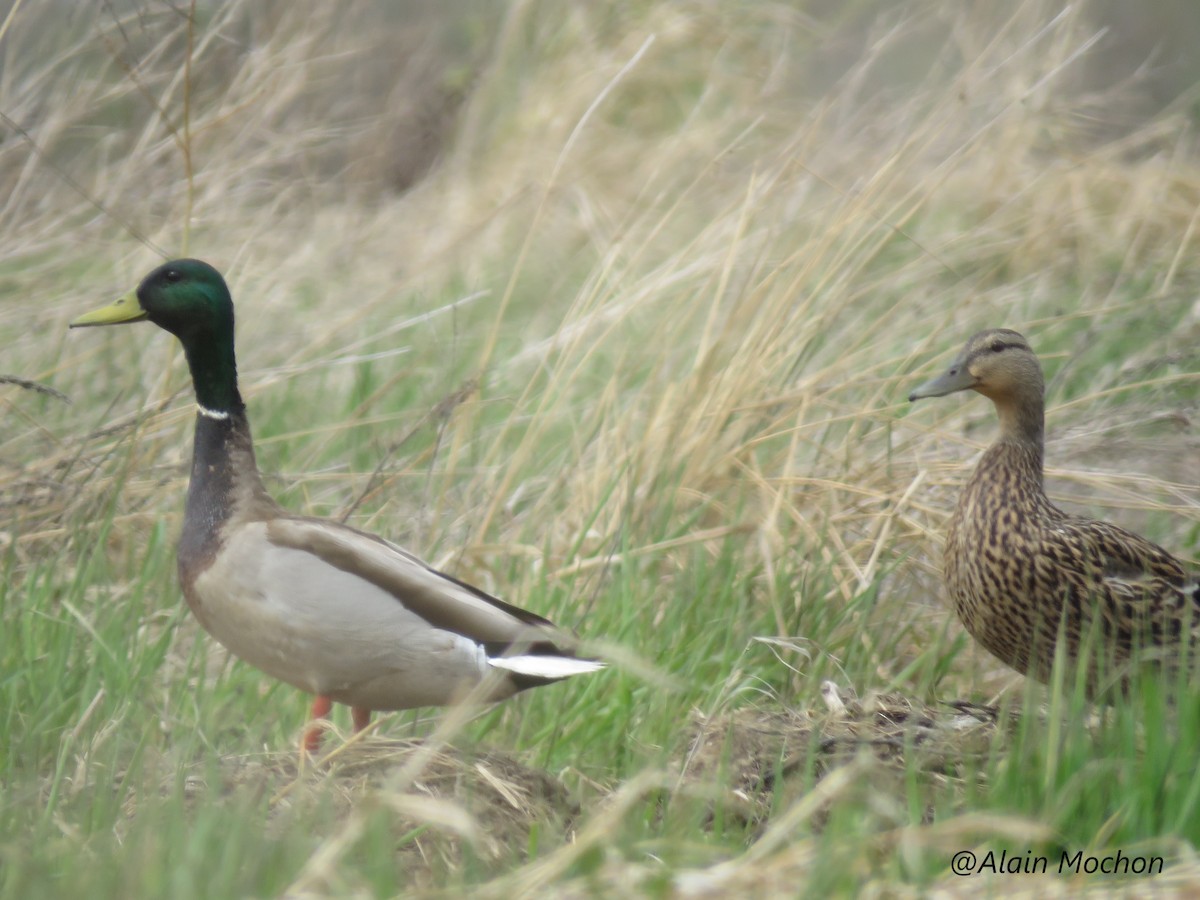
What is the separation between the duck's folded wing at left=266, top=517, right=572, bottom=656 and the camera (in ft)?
11.5

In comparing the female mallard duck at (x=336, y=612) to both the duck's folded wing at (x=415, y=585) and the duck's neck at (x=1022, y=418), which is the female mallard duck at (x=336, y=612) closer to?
the duck's folded wing at (x=415, y=585)

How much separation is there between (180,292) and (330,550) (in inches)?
31.2

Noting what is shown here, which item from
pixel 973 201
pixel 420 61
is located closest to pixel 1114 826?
pixel 973 201

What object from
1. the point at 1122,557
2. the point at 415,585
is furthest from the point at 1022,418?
the point at 415,585

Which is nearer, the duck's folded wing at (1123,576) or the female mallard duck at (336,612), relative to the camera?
the female mallard duck at (336,612)

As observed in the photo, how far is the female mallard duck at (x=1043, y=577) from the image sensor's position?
A: 382 cm

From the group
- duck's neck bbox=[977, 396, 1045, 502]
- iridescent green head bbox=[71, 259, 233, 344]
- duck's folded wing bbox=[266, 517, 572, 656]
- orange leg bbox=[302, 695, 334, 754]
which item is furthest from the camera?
duck's neck bbox=[977, 396, 1045, 502]

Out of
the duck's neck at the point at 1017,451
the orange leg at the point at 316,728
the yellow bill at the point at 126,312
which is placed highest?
the yellow bill at the point at 126,312

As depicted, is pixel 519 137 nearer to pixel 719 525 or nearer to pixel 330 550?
pixel 719 525

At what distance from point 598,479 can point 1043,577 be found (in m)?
1.45

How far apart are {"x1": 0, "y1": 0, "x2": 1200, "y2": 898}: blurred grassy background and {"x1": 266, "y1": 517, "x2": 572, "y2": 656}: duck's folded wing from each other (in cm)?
32

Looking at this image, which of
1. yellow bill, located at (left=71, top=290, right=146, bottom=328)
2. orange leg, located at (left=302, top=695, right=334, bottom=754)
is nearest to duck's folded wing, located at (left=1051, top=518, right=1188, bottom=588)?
orange leg, located at (left=302, top=695, right=334, bottom=754)

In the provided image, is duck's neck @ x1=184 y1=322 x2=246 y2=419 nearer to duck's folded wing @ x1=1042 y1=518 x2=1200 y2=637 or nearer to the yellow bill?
the yellow bill

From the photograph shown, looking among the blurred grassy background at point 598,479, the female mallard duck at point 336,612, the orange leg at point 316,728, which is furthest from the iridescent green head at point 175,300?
the orange leg at point 316,728
